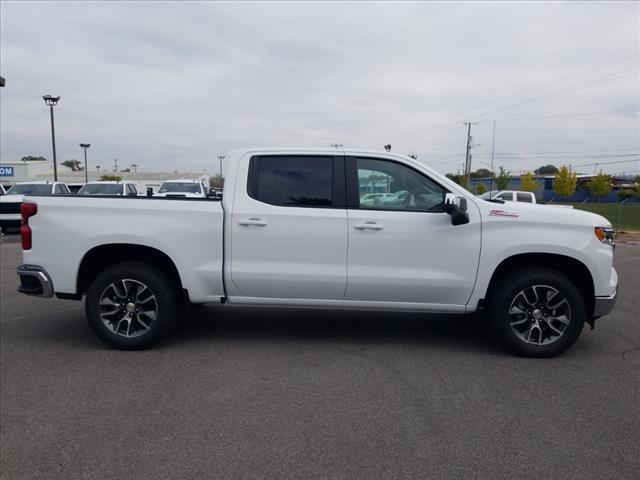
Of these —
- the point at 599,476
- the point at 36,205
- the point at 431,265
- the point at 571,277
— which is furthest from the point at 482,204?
the point at 36,205

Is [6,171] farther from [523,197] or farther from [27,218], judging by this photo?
[27,218]

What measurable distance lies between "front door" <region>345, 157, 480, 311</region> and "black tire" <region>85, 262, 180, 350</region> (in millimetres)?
1798

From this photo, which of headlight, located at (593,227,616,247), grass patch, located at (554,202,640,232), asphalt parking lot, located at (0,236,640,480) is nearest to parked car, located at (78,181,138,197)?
asphalt parking lot, located at (0,236,640,480)

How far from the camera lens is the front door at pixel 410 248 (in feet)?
16.1

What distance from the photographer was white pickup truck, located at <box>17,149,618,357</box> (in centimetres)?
489

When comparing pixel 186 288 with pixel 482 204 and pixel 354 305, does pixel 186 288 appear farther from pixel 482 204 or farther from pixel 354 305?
pixel 482 204

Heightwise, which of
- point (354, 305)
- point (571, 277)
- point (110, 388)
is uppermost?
point (571, 277)

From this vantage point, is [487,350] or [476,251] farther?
[487,350]

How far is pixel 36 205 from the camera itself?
505 cm

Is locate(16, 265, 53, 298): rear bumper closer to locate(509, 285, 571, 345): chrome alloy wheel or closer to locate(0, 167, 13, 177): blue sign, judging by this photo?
locate(509, 285, 571, 345): chrome alloy wheel

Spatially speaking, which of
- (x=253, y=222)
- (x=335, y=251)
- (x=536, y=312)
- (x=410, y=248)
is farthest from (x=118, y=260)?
(x=536, y=312)

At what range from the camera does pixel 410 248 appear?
4.91m

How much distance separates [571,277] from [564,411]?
5.76 ft

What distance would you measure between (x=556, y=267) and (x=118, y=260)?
14.4 ft
